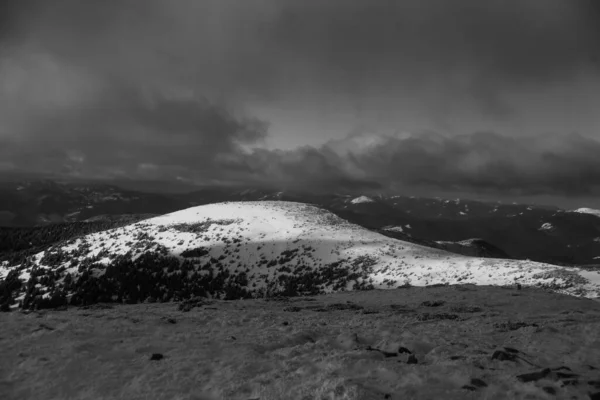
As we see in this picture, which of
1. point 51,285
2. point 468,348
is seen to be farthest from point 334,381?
point 51,285

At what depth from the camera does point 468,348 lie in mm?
11125

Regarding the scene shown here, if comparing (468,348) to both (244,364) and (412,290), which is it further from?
(412,290)

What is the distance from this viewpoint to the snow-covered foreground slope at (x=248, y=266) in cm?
3619

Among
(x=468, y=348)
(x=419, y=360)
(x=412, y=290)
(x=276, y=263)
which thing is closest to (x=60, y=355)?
(x=419, y=360)

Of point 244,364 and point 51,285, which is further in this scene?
point 51,285

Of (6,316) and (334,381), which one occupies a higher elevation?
(334,381)

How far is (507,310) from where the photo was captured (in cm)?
1920

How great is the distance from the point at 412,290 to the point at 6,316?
24748mm

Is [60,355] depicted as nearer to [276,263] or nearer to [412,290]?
[412,290]

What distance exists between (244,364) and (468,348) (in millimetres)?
7028

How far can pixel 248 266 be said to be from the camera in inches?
1927

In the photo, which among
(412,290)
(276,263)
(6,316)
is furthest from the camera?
(276,263)

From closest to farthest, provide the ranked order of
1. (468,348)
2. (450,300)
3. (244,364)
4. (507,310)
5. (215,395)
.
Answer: (215,395), (244,364), (468,348), (507,310), (450,300)

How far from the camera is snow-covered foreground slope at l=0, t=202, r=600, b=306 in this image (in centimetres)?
3619
